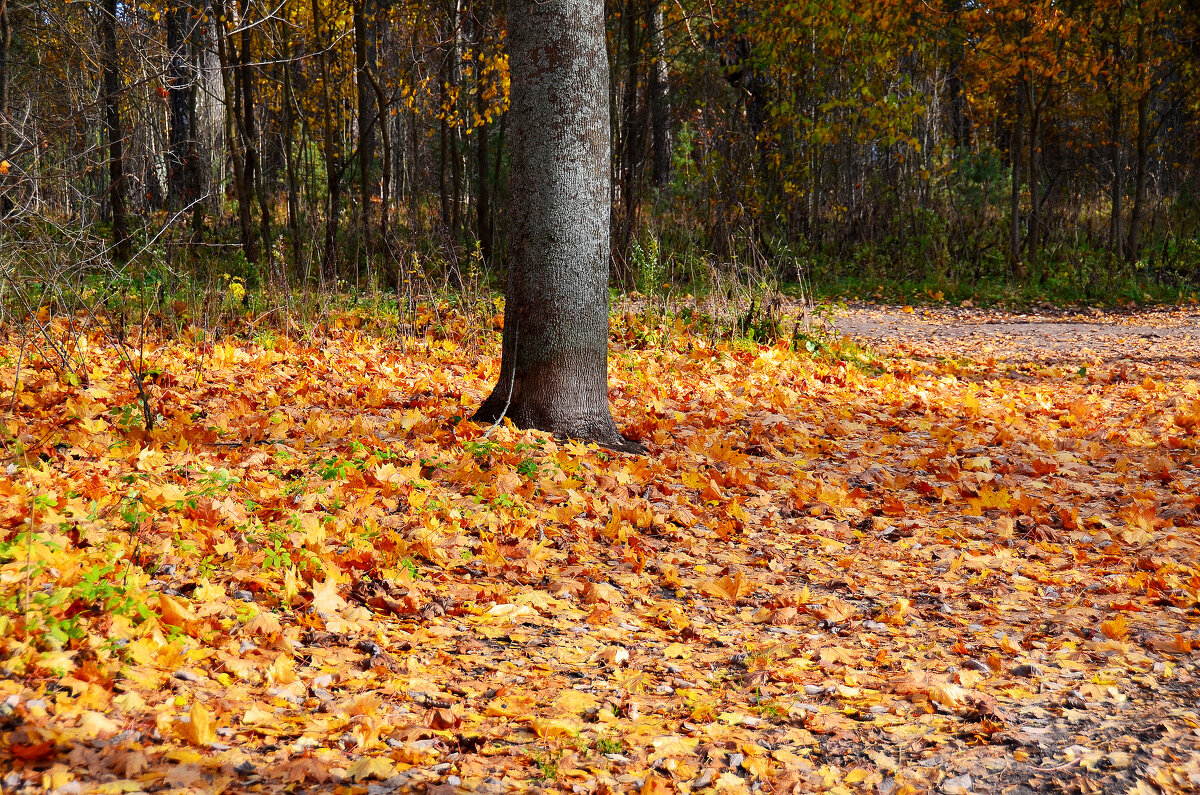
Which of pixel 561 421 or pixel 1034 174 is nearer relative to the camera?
pixel 561 421

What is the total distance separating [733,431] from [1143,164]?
11.5 m

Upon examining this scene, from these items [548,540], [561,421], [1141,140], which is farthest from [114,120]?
[1141,140]

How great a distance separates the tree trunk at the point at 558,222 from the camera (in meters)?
4.30

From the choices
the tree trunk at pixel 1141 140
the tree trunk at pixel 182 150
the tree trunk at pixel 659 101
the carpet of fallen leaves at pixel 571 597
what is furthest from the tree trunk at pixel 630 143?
the tree trunk at pixel 1141 140

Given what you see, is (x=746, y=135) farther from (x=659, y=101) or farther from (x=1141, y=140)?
(x=1141, y=140)

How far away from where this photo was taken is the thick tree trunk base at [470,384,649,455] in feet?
15.0

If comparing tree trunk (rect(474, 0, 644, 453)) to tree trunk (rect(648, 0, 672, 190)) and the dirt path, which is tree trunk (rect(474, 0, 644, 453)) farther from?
tree trunk (rect(648, 0, 672, 190))

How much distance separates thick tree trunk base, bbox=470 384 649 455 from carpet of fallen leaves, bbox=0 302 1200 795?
6.6 inches

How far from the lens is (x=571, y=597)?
311 cm

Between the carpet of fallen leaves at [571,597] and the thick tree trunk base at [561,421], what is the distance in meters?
0.17

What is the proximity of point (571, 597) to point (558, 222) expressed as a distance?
6.73 feet

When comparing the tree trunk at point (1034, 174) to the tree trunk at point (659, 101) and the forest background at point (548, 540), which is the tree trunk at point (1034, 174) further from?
the tree trunk at point (659, 101)

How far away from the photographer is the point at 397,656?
2.56 metres

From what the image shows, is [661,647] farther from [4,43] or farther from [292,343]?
[4,43]
